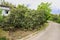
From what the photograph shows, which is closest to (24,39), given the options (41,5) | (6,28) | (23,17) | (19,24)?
(6,28)

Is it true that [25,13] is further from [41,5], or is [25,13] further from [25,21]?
[41,5]

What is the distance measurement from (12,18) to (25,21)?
88.5 inches

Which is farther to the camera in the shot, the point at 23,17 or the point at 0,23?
the point at 23,17

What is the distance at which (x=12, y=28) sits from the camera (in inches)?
850

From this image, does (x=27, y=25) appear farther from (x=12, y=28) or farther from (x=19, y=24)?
(x=12, y=28)

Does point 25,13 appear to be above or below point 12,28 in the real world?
above

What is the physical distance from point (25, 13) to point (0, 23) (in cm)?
464

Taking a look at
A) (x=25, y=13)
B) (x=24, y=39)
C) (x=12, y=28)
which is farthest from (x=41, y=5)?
(x=24, y=39)

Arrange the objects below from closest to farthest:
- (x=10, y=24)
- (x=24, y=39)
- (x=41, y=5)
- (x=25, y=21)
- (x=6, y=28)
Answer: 1. (x=24, y=39)
2. (x=6, y=28)
3. (x=10, y=24)
4. (x=25, y=21)
5. (x=41, y=5)

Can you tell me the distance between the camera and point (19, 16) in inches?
928

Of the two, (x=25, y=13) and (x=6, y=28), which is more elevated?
(x=25, y=13)

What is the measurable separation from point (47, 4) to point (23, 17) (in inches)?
1201

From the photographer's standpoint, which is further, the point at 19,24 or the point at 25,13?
the point at 25,13

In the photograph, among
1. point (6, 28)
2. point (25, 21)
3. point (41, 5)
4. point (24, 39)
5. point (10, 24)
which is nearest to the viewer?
point (24, 39)
